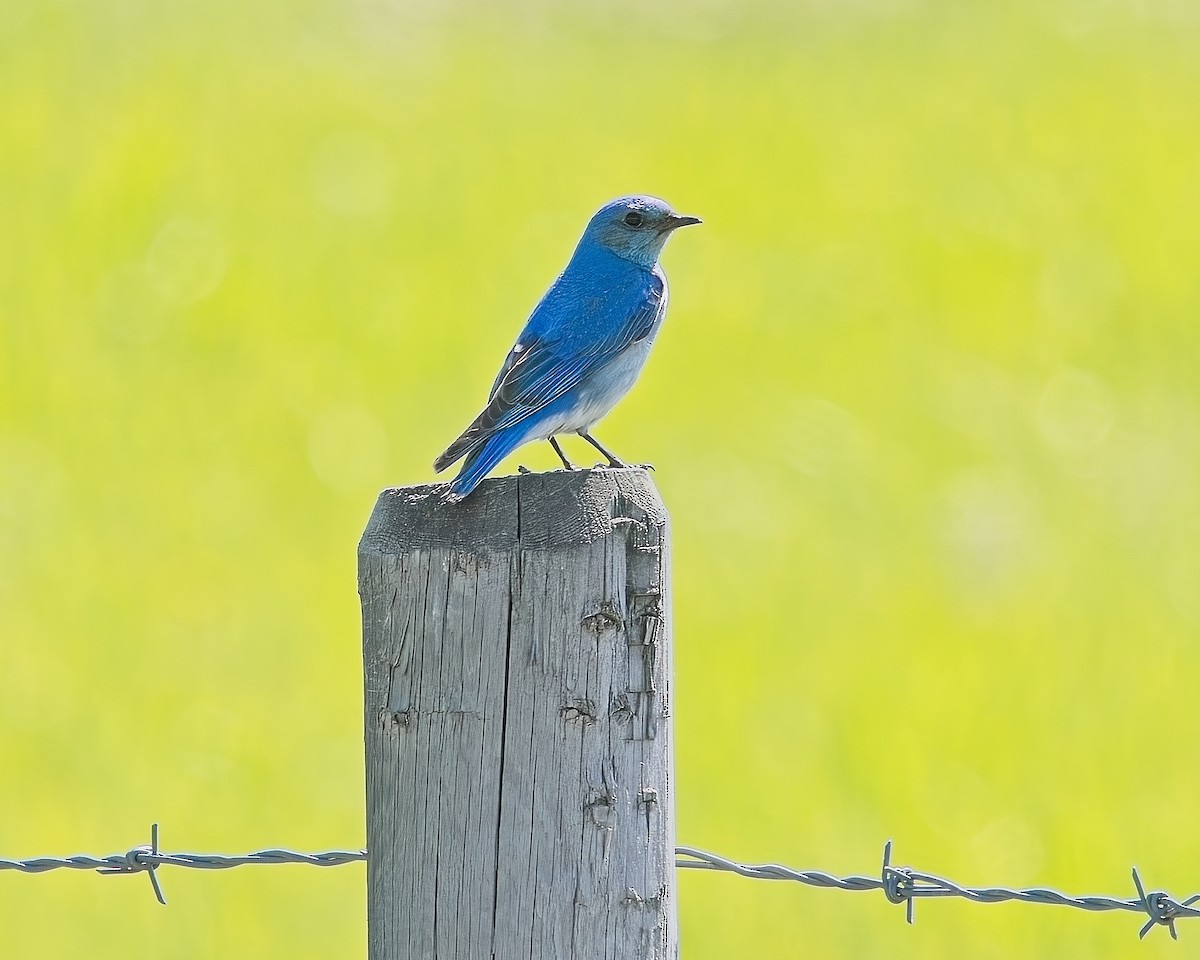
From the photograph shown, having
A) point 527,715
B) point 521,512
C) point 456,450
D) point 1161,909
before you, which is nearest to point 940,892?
point 1161,909

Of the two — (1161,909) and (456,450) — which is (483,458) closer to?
(456,450)

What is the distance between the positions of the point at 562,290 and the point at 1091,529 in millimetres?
5276

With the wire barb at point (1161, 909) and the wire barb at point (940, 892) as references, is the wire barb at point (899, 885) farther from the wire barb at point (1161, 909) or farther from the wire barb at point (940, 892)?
the wire barb at point (1161, 909)

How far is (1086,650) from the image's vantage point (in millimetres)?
8578

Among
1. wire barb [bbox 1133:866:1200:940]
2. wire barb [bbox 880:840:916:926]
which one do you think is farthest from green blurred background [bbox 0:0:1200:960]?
wire barb [bbox 1133:866:1200:940]

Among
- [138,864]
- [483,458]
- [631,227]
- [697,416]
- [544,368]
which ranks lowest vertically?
[138,864]

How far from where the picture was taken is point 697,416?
10.7m

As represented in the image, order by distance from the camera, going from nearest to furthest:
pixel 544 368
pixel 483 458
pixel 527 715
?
pixel 527 715 < pixel 483 458 < pixel 544 368

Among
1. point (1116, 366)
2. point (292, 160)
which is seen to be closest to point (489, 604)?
point (1116, 366)

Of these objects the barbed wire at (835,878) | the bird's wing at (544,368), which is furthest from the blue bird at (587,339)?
the barbed wire at (835,878)

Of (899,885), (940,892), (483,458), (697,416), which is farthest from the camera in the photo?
(697,416)

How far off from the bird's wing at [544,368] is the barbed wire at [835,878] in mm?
1143

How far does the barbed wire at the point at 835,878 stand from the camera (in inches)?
150

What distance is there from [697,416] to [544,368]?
5552 millimetres
